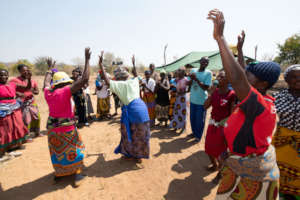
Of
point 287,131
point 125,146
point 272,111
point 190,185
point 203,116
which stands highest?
point 272,111

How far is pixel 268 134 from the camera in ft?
4.40

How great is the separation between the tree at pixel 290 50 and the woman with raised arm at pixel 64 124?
104 ft

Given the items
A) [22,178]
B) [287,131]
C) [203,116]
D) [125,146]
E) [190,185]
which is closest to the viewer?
[287,131]

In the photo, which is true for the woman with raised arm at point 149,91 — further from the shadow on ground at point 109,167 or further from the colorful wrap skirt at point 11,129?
the colorful wrap skirt at point 11,129

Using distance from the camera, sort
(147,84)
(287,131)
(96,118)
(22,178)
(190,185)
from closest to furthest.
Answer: (287,131), (190,185), (22,178), (147,84), (96,118)

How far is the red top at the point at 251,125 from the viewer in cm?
123

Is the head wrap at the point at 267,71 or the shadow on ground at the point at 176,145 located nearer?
the head wrap at the point at 267,71

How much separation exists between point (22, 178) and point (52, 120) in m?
1.68

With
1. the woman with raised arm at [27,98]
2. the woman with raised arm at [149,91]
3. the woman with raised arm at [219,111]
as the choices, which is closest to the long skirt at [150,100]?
the woman with raised arm at [149,91]

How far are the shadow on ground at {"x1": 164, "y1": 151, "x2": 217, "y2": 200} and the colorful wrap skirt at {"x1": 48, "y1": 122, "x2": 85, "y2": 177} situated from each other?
1755mm

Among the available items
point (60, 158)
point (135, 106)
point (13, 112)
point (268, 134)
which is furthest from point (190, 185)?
point (13, 112)

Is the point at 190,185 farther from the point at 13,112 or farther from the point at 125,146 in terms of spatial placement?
the point at 13,112

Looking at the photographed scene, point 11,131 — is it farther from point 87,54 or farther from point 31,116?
point 87,54

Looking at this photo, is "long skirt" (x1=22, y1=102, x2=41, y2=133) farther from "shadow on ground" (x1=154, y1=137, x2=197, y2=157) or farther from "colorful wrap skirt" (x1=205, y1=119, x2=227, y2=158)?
"colorful wrap skirt" (x1=205, y1=119, x2=227, y2=158)
